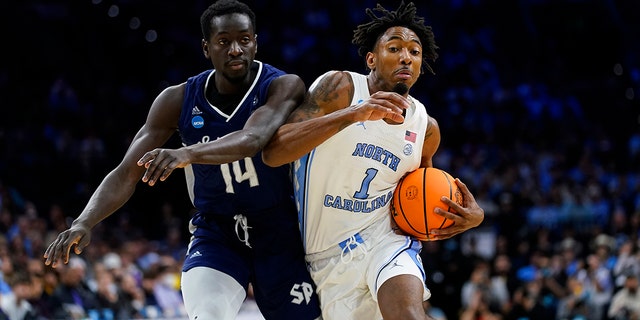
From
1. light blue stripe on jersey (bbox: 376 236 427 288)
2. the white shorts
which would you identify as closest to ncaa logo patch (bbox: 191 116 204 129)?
the white shorts

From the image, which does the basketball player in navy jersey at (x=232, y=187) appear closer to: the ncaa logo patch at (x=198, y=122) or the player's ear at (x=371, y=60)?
the ncaa logo patch at (x=198, y=122)

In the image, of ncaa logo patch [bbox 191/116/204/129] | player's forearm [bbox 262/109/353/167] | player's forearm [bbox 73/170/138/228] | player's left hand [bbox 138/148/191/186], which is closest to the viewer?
player's left hand [bbox 138/148/191/186]

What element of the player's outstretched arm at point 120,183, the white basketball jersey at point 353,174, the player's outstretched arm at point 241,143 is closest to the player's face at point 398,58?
the white basketball jersey at point 353,174

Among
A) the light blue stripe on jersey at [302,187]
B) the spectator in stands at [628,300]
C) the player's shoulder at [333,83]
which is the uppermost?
the player's shoulder at [333,83]

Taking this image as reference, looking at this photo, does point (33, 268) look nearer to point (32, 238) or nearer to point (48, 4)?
point (32, 238)

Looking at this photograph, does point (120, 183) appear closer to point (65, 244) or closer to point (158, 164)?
point (65, 244)

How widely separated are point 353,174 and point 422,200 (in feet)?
1.35

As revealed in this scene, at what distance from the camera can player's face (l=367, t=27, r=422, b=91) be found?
4.85 meters

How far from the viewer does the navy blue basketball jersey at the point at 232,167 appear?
4.88 m

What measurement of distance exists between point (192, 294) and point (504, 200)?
10.2 metres

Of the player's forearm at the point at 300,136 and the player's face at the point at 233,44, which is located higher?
the player's face at the point at 233,44

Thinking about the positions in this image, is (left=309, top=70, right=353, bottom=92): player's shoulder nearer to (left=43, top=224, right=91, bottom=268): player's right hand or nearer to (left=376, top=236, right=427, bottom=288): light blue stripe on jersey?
(left=376, top=236, right=427, bottom=288): light blue stripe on jersey

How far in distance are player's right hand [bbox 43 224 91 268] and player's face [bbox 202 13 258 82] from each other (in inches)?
45.2

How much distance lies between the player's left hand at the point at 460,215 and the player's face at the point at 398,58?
68 cm
